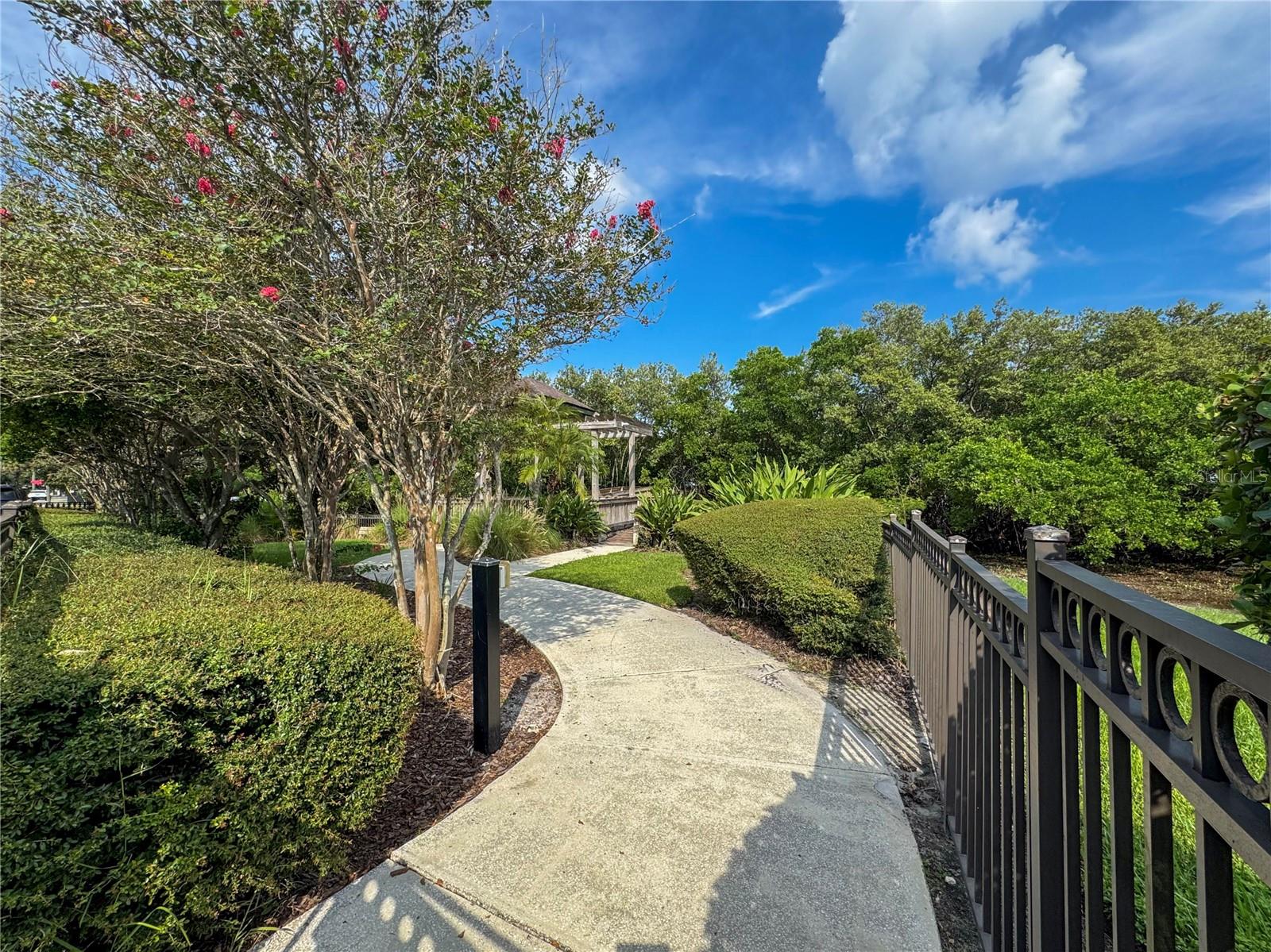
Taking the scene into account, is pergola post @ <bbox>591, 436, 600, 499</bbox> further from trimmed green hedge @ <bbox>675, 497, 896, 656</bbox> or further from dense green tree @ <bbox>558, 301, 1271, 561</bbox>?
trimmed green hedge @ <bbox>675, 497, 896, 656</bbox>

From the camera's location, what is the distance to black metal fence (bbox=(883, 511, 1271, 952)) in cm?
67

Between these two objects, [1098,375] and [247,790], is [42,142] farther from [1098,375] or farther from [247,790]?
[1098,375]

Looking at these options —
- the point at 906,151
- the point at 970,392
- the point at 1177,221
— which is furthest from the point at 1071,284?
the point at 906,151

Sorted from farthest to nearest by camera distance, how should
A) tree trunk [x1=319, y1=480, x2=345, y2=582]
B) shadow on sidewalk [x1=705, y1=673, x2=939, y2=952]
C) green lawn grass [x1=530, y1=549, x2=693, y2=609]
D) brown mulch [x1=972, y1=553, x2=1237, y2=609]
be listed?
brown mulch [x1=972, y1=553, x2=1237, y2=609], green lawn grass [x1=530, y1=549, x2=693, y2=609], tree trunk [x1=319, y1=480, x2=345, y2=582], shadow on sidewalk [x1=705, y1=673, x2=939, y2=952]

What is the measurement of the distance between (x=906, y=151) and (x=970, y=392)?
36.0 ft

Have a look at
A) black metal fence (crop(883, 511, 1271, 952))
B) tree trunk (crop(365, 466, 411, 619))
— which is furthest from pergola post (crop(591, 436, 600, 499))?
black metal fence (crop(883, 511, 1271, 952))

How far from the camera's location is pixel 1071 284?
18219mm

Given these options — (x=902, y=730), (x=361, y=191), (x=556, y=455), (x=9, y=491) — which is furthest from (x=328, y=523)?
(x=556, y=455)

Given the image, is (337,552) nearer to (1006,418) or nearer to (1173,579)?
(1006,418)

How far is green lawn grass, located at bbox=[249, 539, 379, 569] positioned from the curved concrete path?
6.38m

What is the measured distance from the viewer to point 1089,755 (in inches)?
40.5

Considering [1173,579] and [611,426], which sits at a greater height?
[611,426]

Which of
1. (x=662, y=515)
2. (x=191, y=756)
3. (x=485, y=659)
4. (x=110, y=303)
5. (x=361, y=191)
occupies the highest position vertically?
(x=361, y=191)

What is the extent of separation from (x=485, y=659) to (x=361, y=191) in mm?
3050
